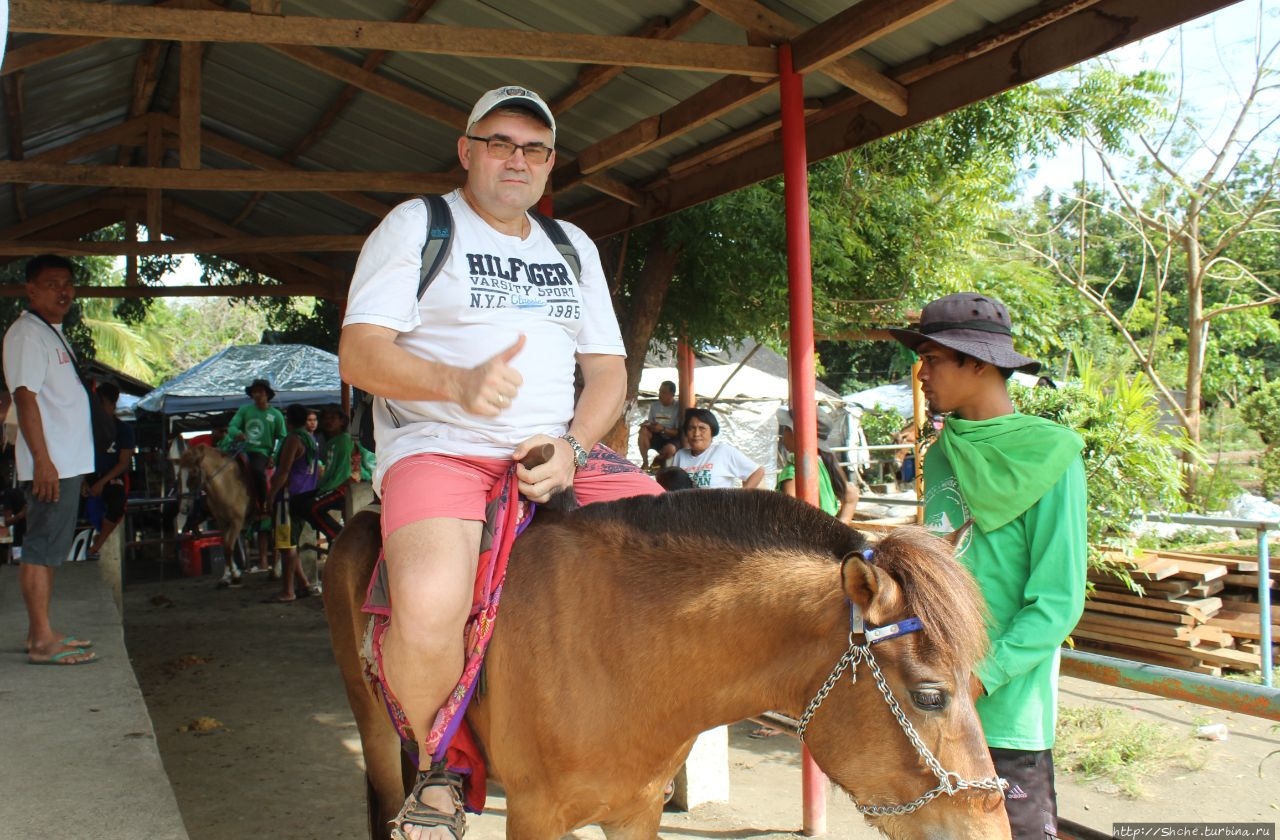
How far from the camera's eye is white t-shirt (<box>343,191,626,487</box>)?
2461 mm

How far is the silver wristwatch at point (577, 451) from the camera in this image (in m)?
2.64

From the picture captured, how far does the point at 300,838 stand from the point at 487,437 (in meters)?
3.12

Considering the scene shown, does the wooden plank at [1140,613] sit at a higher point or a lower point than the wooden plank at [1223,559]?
lower

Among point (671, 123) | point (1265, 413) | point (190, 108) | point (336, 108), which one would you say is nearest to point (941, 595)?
point (671, 123)

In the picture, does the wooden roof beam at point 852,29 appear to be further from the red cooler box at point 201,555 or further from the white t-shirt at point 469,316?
the red cooler box at point 201,555

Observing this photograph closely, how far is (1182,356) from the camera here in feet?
78.5

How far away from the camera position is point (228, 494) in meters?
12.0

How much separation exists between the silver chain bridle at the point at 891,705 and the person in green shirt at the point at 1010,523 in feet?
1.02

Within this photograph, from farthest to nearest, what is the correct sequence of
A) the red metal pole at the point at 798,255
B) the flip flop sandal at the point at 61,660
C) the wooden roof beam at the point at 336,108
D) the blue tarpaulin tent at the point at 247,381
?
the blue tarpaulin tent at the point at 247,381 < the wooden roof beam at the point at 336,108 < the red metal pole at the point at 798,255 < the flip flop sandal at the point at 61,660

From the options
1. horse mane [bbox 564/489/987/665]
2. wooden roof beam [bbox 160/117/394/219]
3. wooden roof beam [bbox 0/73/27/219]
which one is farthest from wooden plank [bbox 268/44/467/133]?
horse mane [bbox 564/489/987/665]

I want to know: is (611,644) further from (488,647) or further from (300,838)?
(300,838)

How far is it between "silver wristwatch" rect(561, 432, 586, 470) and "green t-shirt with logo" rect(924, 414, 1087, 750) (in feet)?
3.17

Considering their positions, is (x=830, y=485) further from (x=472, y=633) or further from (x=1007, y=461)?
Result: (x=472, y=633)

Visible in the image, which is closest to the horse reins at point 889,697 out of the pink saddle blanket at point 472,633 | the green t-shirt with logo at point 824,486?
the pink saddle blanket at point 472,633
